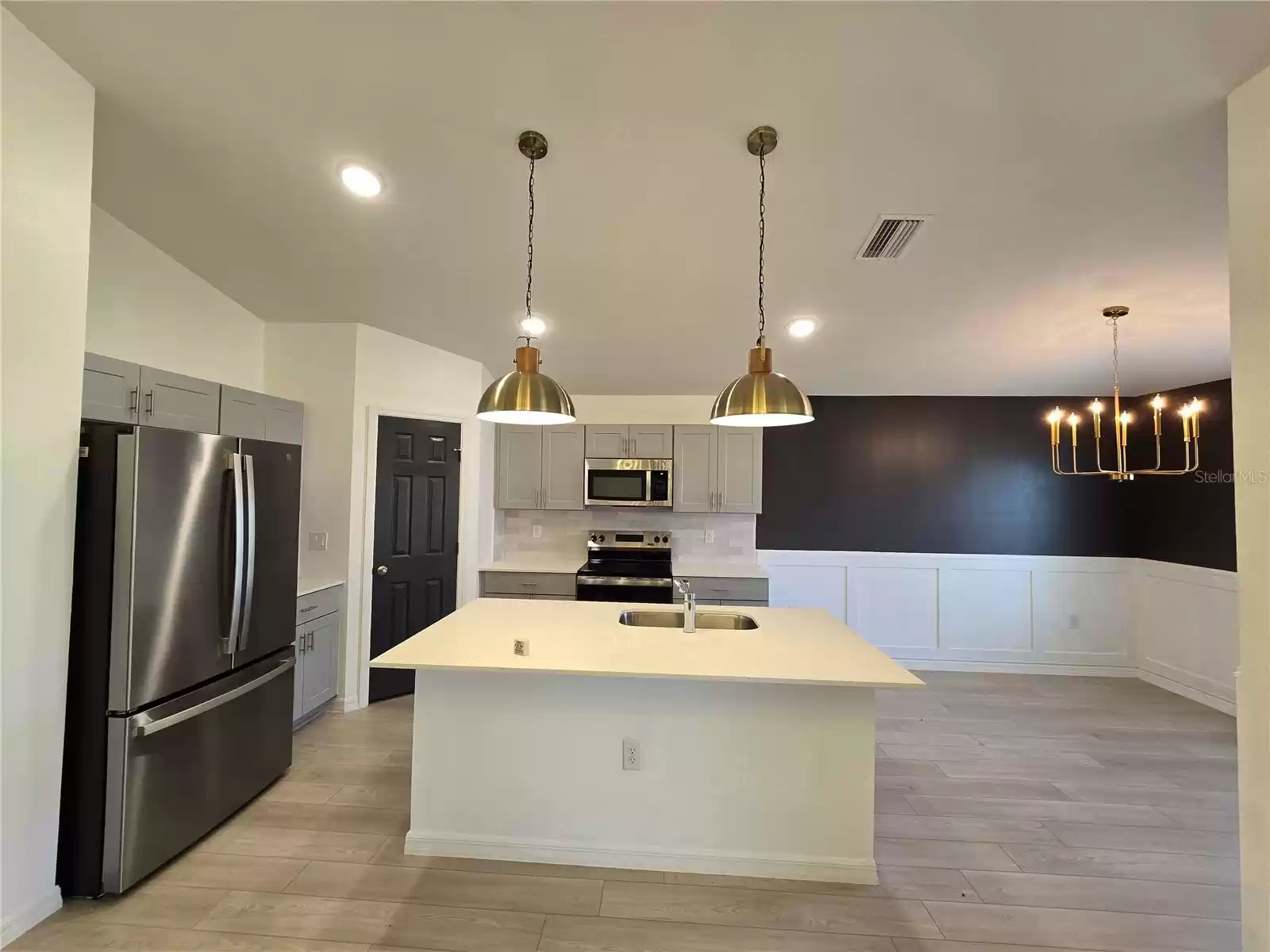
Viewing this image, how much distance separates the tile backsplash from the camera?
16.9ft

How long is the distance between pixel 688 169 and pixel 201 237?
2.49 m

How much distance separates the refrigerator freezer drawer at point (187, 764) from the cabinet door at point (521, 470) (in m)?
2.33

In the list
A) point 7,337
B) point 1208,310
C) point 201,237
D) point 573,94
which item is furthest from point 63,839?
point 1208,310

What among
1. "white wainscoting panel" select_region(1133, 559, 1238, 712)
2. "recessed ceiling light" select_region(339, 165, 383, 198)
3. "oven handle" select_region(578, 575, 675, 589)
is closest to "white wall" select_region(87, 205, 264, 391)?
"recessed ceiling light" select_region(339, 165, 383, 198)

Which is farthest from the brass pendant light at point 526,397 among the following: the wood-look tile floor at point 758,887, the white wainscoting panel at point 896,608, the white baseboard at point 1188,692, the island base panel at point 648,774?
the white baseboard at point 1188,692

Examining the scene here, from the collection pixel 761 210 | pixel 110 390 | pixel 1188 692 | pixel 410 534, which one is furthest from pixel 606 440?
pixel 1188 692

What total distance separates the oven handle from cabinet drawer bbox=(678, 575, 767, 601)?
6.3 inches

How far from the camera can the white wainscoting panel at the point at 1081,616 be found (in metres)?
4.80

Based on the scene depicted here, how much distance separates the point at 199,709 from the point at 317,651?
1.33 meters

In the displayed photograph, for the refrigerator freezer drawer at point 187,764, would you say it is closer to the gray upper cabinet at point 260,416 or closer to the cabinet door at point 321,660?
the cabinet door at point 321,660

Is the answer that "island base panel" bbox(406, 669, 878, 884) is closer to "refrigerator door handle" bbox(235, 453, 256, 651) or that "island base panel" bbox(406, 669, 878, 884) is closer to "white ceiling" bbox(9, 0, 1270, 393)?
"refrigerator door handle" bbox(235, 453, 256, 651)

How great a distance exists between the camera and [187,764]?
90.6 inches

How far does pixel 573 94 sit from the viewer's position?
82.7 inches

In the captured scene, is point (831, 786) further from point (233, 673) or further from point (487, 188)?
point (487, 188)
